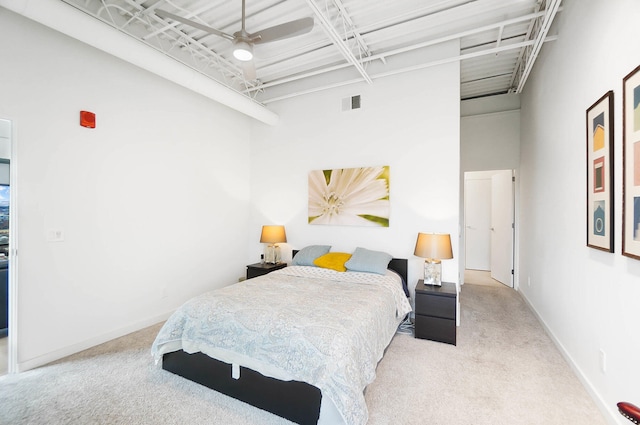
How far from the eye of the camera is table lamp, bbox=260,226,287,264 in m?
4.38

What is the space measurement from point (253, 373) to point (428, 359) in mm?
1633

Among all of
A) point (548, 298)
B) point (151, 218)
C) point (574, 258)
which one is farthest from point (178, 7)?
point (548, 298)

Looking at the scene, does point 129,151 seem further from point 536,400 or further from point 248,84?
point 536,400

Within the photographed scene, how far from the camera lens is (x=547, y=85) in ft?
10.9

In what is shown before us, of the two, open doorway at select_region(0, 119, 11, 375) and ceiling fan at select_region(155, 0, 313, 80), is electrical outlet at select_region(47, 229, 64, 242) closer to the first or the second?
open doorway at select_region(0, 119, 11, 375)

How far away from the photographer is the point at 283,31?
7.38 feet

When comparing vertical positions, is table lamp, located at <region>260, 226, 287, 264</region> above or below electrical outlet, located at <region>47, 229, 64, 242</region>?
below

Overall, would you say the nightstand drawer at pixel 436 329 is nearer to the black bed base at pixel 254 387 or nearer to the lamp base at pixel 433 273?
the lamp base at pixel 433 273

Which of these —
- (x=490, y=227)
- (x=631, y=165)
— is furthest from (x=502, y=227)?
(x=631, y=165)

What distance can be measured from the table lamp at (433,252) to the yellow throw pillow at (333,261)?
904mm

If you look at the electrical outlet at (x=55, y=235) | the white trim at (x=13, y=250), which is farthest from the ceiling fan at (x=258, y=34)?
the electrical outlet at (x=55, y=235)

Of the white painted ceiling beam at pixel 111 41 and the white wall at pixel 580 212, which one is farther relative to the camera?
the white painted ceiling beam at pixel 111 41

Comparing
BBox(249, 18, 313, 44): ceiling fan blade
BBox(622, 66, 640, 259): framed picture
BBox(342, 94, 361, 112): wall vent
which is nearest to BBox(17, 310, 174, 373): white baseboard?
BBox(249, 18, 313, 44): ceiling fan blade

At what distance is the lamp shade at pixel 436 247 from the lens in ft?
10.5
